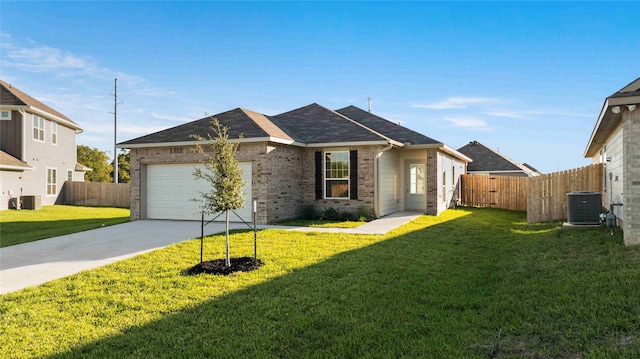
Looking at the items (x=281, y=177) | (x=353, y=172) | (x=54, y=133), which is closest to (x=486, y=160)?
(x=353, y=172)

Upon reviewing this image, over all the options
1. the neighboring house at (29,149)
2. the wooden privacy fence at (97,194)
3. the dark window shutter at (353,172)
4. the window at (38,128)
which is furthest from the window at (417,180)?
the window at (38,128)

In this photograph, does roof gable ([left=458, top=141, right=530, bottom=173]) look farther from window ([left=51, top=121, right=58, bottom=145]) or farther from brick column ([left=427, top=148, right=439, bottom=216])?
window ([left=51, top=121, right=58, bottom=145])

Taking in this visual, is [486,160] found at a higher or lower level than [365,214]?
higher

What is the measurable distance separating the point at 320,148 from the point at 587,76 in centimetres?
1032

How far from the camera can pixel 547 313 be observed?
4754 mm

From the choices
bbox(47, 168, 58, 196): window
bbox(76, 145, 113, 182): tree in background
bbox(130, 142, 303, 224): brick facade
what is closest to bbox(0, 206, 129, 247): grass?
bbox(130, 142, 303, 224): brick facade

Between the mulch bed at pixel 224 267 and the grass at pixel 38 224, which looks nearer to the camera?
the mulch bed at pixel 224 267

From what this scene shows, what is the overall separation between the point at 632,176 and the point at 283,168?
10.1 meters

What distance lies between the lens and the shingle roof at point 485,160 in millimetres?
28344

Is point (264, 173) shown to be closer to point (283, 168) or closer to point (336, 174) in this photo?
point (283, 168)

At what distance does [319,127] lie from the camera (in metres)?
16.9

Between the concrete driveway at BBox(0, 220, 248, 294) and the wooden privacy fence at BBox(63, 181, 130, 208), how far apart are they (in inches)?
540

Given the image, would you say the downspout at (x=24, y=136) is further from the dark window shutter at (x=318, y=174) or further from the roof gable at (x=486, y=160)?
the roof gable at (x=486, y=160)

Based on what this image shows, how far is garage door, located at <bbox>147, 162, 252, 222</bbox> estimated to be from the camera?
587 inches
